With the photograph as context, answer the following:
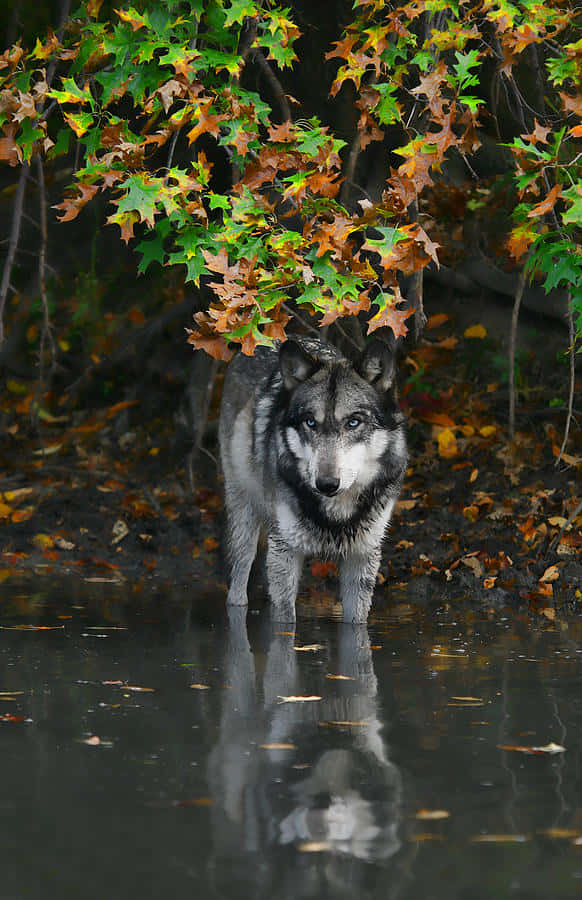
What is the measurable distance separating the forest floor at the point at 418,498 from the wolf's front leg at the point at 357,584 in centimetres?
112

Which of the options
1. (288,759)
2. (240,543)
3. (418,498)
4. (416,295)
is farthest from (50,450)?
(288,759)

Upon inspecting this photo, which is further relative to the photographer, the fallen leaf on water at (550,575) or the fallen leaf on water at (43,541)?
the fallen leaf on water at (43,541)

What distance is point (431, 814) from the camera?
4.29 meters

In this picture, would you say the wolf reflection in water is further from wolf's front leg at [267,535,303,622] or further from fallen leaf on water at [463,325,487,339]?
fallen leaf on water at [463,325,487,339]

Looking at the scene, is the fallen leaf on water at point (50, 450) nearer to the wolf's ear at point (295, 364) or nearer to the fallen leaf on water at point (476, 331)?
the fallen leaf on water at point (476, 331)

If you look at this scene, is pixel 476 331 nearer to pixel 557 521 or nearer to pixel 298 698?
pixel 557 521

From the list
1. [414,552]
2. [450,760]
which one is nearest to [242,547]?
[414,552]

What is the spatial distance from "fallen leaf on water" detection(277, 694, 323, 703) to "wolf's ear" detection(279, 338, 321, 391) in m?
2.70

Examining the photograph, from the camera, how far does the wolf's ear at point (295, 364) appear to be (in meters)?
8.20

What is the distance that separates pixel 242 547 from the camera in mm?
9422

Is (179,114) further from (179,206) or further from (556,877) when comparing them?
(556,877)

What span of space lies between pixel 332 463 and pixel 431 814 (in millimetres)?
3591

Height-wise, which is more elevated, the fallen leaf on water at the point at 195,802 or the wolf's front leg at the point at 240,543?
the wolf's front leg at the point at 240,543

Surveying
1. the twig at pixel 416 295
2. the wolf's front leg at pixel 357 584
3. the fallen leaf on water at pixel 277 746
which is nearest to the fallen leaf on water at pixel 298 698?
the fallen leaf on water at pixel 277 746
